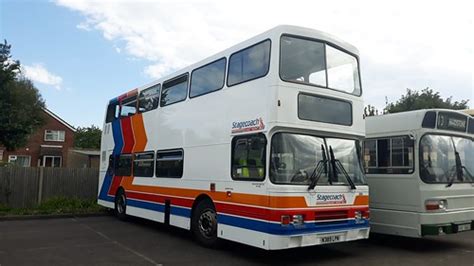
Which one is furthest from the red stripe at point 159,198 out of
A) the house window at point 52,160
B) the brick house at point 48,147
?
the house window at point 52,160

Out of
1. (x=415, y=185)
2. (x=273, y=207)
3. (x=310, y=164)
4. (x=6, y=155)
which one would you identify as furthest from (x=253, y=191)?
(x=6, y=155)

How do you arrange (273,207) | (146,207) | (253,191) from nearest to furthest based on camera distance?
(273,207)
(253,191)
(146,207)

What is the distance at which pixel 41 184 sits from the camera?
52.6 ft

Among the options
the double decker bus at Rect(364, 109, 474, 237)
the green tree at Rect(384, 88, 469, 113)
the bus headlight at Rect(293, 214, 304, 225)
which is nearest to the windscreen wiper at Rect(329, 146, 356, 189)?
the bus headlight at Rect(293, 214, 304, 225)

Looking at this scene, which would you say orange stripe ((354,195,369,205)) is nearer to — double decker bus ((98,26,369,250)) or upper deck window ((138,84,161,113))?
double decker bus ((98,26,369,250))

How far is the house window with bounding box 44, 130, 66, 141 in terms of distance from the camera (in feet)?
149

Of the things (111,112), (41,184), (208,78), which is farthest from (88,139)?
(208,78)

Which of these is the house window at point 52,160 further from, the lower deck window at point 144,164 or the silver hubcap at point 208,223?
the silver hubcap at point 208,223

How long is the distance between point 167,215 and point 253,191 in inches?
152

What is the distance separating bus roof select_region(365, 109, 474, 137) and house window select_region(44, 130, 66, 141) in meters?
41.9

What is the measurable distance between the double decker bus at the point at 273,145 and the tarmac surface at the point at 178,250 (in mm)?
529

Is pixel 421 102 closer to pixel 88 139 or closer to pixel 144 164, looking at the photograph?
pixel 144 164

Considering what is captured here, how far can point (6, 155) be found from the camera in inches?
1693

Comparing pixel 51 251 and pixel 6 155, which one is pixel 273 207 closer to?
pixel 51 251
